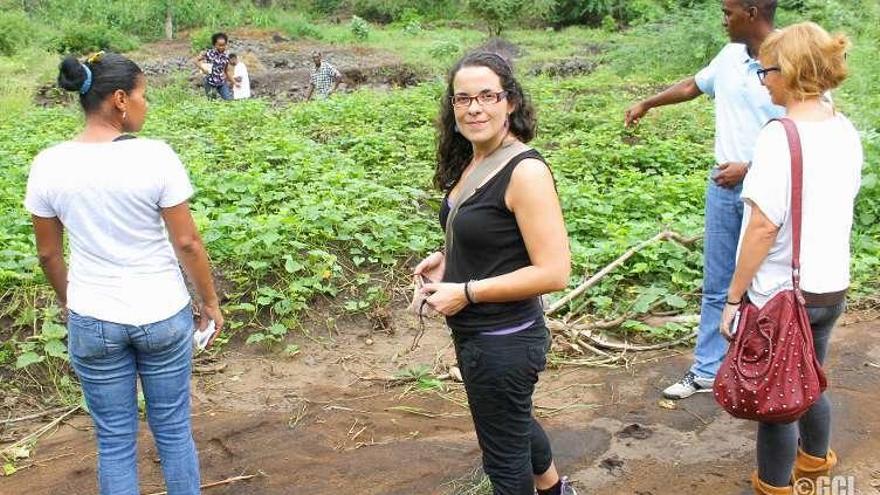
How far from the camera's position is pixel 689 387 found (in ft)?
A: 13.7

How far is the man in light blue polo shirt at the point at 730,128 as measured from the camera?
360 centimetres

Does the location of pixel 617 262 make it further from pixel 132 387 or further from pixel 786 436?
pixel 132 387

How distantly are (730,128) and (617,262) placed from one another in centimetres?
187

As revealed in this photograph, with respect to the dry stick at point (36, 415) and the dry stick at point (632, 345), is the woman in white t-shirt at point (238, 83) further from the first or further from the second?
the dry stick at point (632, 345)

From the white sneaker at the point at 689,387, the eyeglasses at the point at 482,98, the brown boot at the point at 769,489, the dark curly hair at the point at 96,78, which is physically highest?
the dark curly hair at the point at 96,78

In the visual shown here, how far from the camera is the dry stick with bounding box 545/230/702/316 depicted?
530 centimetres

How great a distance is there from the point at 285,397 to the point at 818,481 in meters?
2.57

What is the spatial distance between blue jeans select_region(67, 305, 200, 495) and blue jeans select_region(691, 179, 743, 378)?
2.30 metres

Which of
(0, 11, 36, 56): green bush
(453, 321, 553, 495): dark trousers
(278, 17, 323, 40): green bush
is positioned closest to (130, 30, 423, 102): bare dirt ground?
(278, 17, 323, 40): green bush

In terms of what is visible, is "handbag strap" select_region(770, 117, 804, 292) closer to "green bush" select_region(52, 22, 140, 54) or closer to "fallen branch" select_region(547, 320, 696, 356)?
"fallen branch" select_region(547, 320, 696, 356)

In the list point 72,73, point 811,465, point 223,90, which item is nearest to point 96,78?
point 72,73

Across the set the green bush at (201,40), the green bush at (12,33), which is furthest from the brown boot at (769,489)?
the green bush at (12,33)

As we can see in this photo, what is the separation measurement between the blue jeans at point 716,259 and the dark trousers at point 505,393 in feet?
4.96

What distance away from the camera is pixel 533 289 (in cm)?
244
